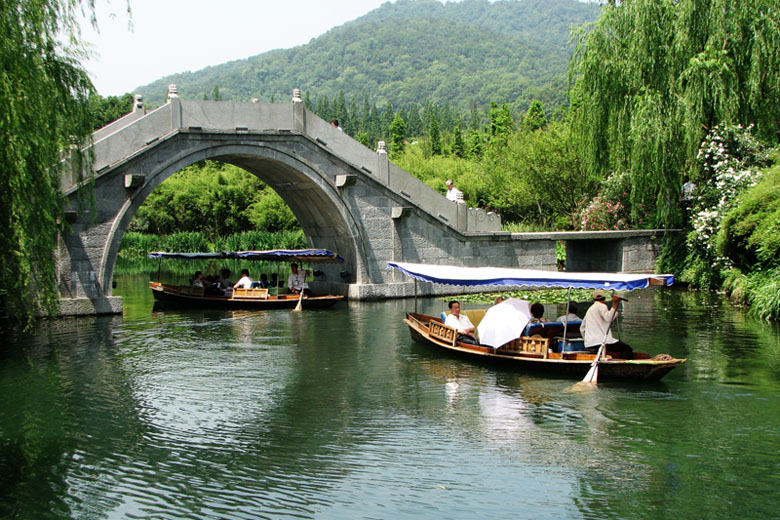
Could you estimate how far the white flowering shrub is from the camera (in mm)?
23422

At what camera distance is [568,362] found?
13.3m

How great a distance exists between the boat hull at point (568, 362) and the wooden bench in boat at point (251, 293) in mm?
8202

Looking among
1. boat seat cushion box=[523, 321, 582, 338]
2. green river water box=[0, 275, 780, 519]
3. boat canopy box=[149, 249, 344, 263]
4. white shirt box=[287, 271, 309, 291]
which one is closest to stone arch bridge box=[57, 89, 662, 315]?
boat canopy box=[149, 249, 344, 263]

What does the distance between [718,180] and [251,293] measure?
13.9 metres

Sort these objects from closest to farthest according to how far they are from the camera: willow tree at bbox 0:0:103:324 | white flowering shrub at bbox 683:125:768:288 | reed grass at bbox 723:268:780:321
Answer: willow tree at bbox 0:0:103:324 → reed grass at bbox 723:268:780:321 → white flowering shrub at bbox 683:125:768:288

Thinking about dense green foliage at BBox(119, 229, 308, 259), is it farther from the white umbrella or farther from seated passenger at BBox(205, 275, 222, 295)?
the white umbrella

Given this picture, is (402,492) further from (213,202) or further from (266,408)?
(213,202)

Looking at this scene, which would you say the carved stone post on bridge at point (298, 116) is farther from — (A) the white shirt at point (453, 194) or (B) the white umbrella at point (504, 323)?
(B) the white umbrella at point (504, 323)

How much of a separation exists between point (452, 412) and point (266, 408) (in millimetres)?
2670

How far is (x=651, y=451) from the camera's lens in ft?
31.6

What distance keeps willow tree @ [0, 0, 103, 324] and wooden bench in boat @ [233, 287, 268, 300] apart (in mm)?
8743

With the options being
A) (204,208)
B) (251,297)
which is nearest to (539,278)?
(251,297)

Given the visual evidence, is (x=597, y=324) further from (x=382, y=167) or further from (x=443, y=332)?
(x=382, y=167)

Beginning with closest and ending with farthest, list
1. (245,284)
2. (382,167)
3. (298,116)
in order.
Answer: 1. (298,116)
2. (245,284)
3. (382,167)
